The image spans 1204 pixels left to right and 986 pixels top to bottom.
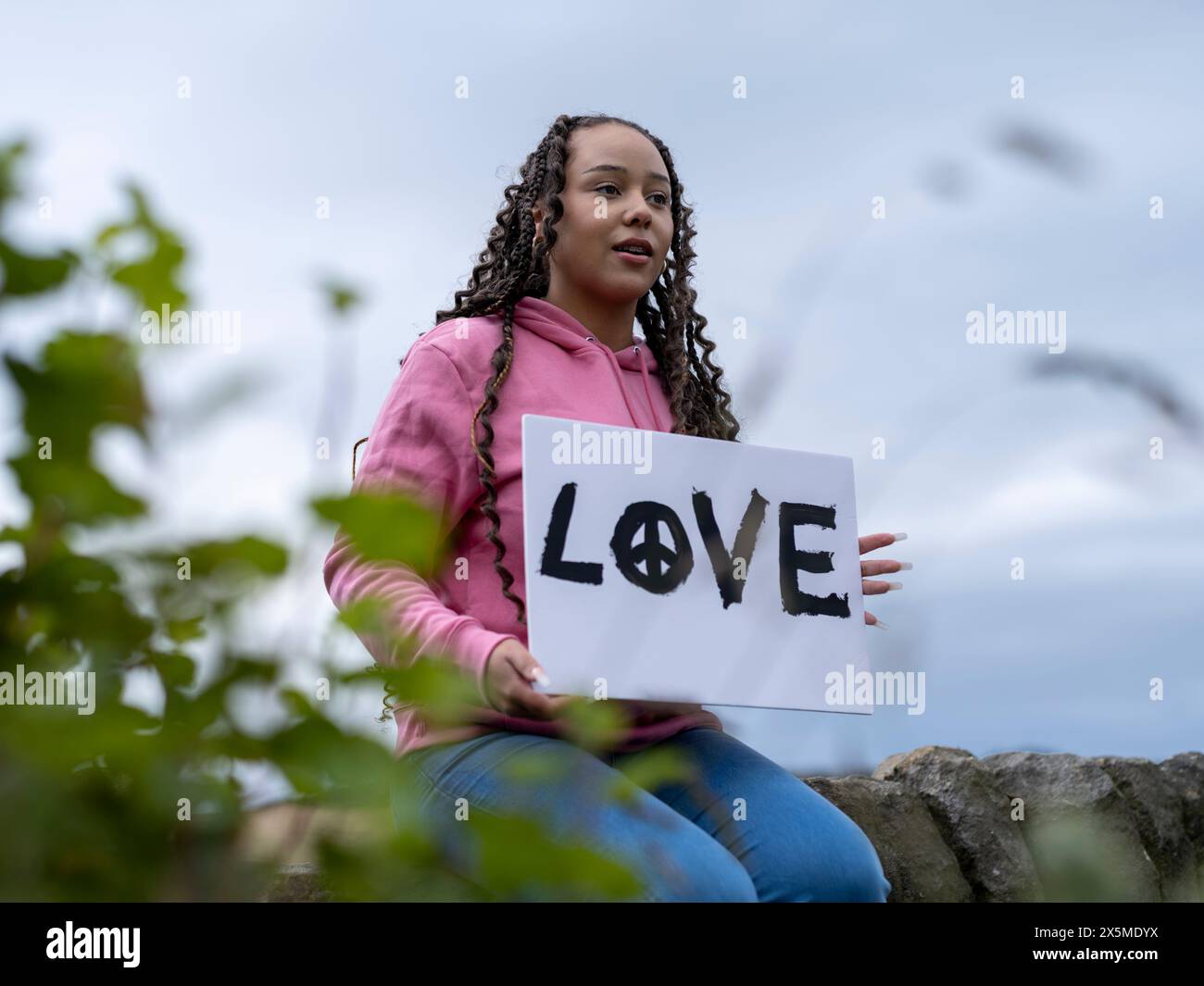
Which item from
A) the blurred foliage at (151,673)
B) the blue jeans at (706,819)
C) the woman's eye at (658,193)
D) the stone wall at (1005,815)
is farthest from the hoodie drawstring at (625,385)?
the blurred foliage at (151,673)

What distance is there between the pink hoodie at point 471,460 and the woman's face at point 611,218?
9 centimetres

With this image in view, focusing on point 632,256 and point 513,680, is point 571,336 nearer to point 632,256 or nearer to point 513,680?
point 632,256

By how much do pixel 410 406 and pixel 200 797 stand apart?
5.43 feet

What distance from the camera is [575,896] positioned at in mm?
612

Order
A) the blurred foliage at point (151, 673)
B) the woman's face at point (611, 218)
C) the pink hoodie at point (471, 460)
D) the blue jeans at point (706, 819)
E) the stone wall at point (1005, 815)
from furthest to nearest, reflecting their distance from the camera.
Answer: the stone wall at point (1005, 815) < the woman's face at point (611, 218) < the pink hoodie at point (471, 460) < the blue jeans at point (706, 819) < the blurred foliage at point (151, 673)

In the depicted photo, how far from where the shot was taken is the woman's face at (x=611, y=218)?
2.31 meters

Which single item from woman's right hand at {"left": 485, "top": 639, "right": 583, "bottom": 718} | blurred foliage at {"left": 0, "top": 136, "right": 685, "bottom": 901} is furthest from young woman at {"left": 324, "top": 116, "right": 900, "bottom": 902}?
blurred foliage at {"left": 0, "top": 136, "right": 685, "bottom": 901}

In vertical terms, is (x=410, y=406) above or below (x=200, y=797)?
above

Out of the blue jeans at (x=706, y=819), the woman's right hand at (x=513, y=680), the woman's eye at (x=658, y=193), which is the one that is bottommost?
the blue jeans at (x=706, y=819)

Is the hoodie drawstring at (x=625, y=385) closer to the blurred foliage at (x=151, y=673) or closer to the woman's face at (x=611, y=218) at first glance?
the woman's face at (x=611, y=218)
